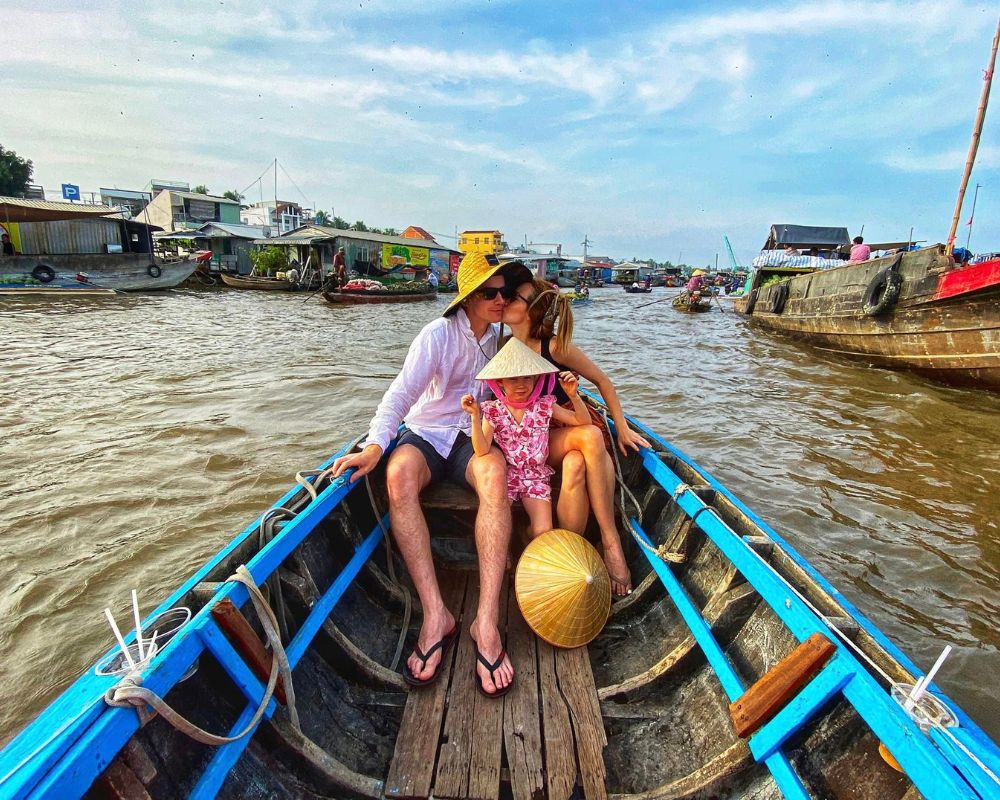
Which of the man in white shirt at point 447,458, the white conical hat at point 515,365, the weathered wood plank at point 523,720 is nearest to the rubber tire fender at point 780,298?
the man in white shirt at point 447,458

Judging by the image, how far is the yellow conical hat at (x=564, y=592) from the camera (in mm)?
2146

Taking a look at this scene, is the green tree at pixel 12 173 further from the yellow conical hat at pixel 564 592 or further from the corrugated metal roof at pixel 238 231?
the yellow conical hat at pixel 564 592

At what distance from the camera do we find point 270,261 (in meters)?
27.9

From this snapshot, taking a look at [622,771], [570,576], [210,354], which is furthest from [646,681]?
[210,354]

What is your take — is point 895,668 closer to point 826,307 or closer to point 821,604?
point 821,604

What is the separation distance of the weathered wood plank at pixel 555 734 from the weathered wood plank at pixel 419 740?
385 millimetres

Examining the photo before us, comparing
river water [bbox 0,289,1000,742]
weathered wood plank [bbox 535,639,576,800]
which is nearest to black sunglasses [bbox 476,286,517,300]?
weathered wood plank [bbox 535,639,576,800]

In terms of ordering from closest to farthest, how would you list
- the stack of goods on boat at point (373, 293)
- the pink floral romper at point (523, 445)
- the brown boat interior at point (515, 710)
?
the brown boat interior at point (515, 710) → the pink floral romper at point (523, 445) → the stack of goods on boat at point (373, 293)

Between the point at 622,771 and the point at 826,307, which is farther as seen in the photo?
the point at 826,307

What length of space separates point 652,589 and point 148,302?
2052 cm

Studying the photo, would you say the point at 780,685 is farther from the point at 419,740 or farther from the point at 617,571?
the point at 419,740

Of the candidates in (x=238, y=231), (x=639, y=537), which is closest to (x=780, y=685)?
(x=639, y=537)

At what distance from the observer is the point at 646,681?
202 cm

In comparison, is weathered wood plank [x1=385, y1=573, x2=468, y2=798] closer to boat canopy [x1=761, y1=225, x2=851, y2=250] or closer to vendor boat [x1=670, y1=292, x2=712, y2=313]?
vendor boat [x1=670, y1=292, x2=712, y2=313]
